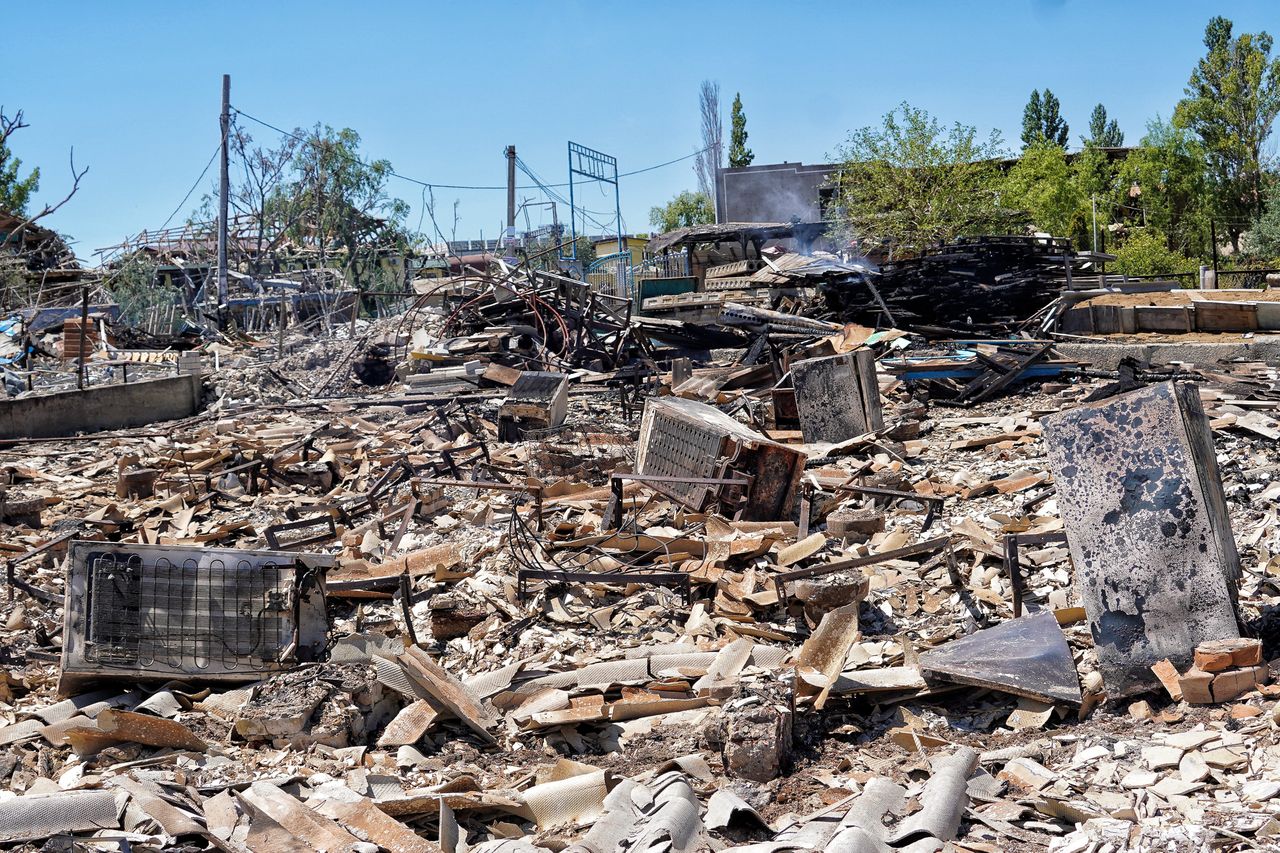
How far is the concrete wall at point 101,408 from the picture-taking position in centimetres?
1390

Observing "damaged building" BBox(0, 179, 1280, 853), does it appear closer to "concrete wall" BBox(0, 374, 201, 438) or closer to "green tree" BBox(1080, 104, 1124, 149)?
"concrete wall" BBox(0, 374, 201, 438)

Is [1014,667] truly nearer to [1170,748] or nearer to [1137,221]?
[1170,748]

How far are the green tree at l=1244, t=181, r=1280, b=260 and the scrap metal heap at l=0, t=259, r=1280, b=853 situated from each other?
32.7 m

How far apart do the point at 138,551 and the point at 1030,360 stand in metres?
10.3

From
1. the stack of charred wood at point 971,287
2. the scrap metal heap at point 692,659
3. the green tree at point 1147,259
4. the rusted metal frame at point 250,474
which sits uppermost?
the green tree at point 1147,259

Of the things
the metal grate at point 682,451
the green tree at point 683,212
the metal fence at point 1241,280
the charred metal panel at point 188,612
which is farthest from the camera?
the green tree at point 683,212

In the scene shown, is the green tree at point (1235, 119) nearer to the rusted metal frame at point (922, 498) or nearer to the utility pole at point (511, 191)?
the utility pole at point (511, 191)

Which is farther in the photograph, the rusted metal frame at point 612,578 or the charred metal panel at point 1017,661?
the rusted metal frame at point 612,578

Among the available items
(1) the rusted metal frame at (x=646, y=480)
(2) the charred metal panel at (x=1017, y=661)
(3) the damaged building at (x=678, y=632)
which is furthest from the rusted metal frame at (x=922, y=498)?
(2) the charred metal panel at (x=1017, y=661)

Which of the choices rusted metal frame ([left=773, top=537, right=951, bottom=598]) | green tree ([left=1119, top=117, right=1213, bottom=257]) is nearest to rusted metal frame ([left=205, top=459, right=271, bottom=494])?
rusted metal frame ([left=773, top=537, right=951, bottom=598])

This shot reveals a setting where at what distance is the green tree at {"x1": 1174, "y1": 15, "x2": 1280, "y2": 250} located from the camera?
42.2 metres

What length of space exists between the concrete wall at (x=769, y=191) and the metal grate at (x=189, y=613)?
37.8m

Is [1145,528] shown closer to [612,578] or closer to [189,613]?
[612,578]

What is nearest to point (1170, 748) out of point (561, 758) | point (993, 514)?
point (561, 758)
